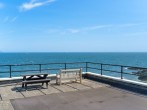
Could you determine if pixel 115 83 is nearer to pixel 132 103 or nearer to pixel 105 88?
pixel 105 88

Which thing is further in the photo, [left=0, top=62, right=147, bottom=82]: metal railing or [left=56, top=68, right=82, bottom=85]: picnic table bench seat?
[left=56, top=68, right=82, bottom=85]: picnic table bench seat

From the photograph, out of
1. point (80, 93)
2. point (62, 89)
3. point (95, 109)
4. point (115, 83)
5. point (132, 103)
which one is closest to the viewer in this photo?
point (95, 109)

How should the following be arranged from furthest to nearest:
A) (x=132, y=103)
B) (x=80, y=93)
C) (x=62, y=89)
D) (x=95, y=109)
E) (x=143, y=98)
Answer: (x=62, y=89) < (x=80, y=93) < (x=143, y=98) < (x=132, y=103) < (x=95, y=109)

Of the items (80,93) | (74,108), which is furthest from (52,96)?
(74,108)

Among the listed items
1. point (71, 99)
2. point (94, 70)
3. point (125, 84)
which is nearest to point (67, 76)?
point (125, 84)

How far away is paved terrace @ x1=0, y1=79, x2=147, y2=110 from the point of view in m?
5.92

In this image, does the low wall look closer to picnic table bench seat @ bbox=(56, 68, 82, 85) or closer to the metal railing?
the metal railing

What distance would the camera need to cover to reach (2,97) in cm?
696

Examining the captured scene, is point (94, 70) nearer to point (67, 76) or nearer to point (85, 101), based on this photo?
point (67, 76)

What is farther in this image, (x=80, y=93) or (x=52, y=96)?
(x=80, y=93)

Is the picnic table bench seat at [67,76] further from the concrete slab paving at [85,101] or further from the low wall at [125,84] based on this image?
the concrete slab paving at [85,101]

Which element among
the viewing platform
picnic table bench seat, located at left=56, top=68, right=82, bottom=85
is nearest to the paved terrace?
the viewing platform

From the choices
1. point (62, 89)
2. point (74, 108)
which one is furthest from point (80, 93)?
point (74, 108)

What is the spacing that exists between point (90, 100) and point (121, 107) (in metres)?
1.11
